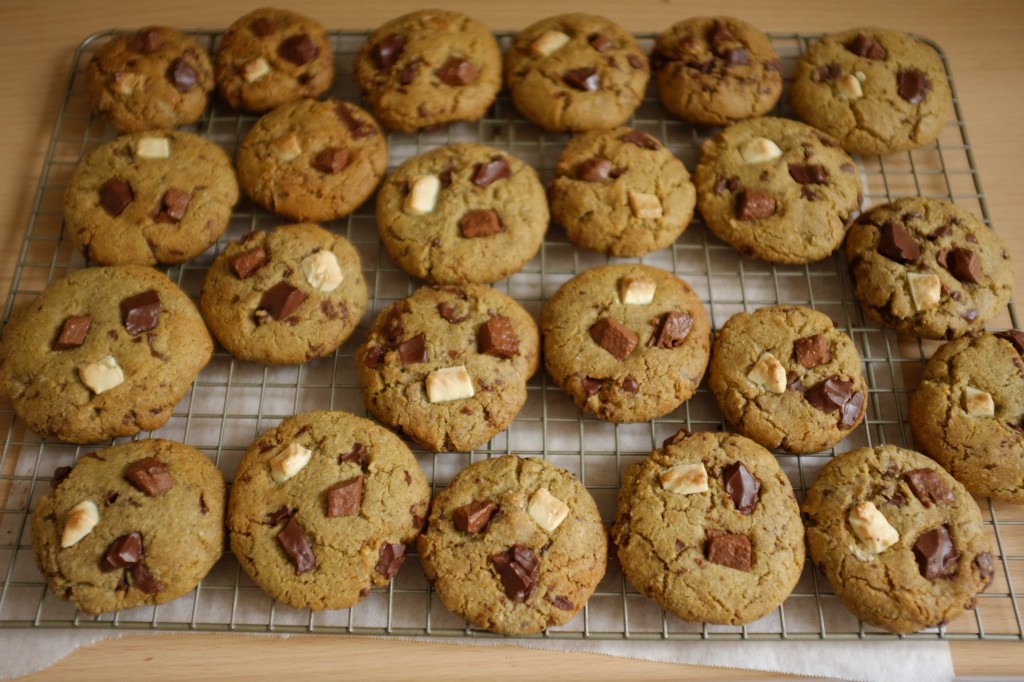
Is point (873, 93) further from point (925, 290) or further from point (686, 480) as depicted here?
point (686, 480)

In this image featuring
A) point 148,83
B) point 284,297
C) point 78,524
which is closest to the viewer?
point 78,524

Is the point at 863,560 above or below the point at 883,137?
below

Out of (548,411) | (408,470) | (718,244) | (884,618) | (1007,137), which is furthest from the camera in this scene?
(1007,137)

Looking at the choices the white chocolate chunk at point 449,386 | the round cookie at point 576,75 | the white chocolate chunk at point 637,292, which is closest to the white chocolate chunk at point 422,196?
the round cookie at point 576,75

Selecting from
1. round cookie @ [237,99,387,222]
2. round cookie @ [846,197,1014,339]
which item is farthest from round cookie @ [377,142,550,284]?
round cookie @ [846,197,1014,339]

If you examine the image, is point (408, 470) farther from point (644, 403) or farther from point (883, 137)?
point (883, 137)

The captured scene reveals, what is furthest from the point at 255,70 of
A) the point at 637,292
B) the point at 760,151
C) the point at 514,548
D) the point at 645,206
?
the point at 514,548

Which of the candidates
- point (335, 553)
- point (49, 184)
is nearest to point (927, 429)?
point (335, 553)
